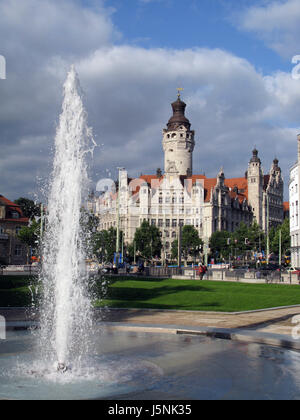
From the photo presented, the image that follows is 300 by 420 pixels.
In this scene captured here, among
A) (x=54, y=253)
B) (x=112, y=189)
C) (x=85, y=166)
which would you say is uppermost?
(x=112, y=189)

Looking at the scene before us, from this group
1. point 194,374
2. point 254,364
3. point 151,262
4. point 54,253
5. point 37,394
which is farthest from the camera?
point 151,262

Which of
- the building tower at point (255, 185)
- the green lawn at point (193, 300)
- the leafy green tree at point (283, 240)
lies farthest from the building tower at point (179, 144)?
the green lawn at point (193, 300)

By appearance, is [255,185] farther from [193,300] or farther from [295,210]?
[193,300]

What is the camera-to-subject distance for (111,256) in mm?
100188

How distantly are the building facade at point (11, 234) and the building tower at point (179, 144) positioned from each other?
1967 inches

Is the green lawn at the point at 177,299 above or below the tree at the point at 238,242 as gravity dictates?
below

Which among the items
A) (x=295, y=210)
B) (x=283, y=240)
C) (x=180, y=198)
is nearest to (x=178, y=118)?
(x=180, y=198)

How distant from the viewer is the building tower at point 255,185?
127438 millimetres

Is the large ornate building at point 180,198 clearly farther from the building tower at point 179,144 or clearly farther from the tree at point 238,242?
the tree at point 238,242

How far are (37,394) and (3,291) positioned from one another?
63.3 ft

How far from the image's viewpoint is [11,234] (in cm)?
7875
